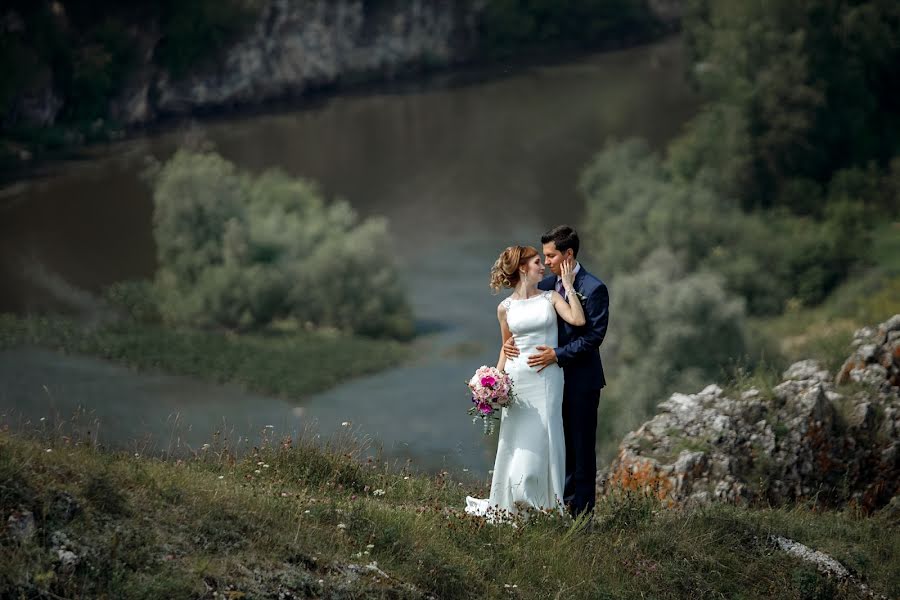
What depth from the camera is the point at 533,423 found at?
30.6ft

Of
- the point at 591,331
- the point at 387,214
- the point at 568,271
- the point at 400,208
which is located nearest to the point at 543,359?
the point at 591,331

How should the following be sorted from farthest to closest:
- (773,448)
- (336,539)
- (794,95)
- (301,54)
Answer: (301,54) < (794,95) < (773,448) < (336,539)

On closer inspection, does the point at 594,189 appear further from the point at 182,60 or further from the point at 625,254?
the point at 182,60

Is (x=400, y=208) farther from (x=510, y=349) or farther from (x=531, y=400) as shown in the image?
(x=531, y=400)

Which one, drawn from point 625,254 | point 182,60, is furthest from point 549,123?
point 625,254

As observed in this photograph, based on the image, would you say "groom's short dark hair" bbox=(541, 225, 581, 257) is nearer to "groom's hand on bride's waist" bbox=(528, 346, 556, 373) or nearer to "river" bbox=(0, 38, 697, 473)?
"groom's hand on bride's waist" bbox=(528, 346, 556, 373)

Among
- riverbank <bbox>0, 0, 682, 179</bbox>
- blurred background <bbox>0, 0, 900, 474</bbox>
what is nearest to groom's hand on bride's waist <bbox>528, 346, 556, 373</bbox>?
blurred background <bbox>0, 0, 900, 474</bbox>

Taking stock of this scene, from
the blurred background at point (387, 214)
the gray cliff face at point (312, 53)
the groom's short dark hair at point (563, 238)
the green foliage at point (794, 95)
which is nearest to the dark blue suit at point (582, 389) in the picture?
the groom's short dark hair at point (563, 238)

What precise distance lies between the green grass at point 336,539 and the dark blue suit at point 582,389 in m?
0.38

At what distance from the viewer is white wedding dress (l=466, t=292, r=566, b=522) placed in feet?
30.5

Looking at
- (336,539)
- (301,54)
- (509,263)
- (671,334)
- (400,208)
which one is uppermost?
(301,54)

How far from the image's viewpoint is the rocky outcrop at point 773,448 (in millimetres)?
12016

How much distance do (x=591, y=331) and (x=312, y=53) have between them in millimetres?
66043

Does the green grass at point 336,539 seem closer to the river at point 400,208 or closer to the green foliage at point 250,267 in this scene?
the river at point 400,208
